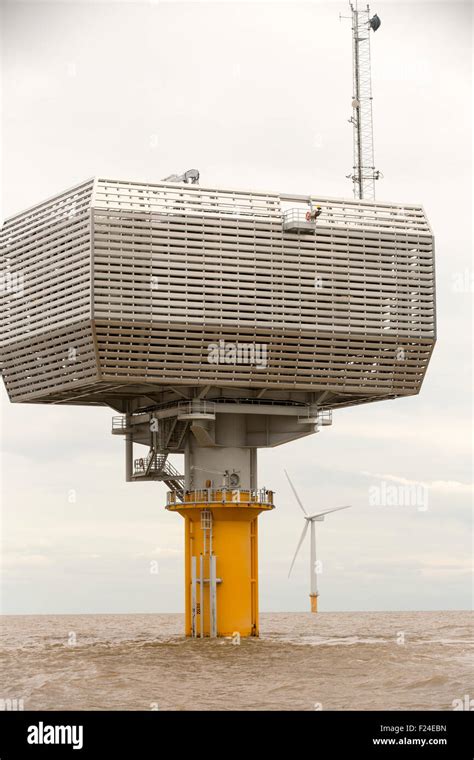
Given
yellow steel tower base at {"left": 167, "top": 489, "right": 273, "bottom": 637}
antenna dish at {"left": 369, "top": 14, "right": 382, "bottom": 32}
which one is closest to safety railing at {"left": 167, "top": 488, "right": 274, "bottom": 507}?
yellow steel tower base at {"left": 167, "top": 489, "right": 273, "bottom": 637}

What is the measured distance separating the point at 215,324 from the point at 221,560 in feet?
56.6

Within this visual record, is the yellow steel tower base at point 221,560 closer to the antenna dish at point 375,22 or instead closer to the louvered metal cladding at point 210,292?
the louvered metal cladding at point 210,292

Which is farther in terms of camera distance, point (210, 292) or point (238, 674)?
point (210, 292)

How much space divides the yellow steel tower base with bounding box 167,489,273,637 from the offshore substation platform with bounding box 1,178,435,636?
122 millimetres

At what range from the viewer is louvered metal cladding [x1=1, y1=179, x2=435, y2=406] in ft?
310

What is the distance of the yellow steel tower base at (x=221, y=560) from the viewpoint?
10056 cm

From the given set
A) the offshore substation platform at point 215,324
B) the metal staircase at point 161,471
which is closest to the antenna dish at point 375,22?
the offshore substation platform at point 215,324

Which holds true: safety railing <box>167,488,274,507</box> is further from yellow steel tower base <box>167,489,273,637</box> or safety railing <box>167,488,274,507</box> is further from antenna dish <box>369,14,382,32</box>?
antenna dish <box>369,14,382,32</box>

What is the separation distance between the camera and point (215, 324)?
95500 millimetres

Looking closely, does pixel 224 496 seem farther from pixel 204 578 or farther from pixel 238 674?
pixel 238 674

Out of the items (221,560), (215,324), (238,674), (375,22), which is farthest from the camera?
(375,22)

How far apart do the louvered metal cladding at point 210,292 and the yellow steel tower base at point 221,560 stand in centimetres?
803

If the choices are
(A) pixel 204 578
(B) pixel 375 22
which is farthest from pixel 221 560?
(B) pixel 375 22
